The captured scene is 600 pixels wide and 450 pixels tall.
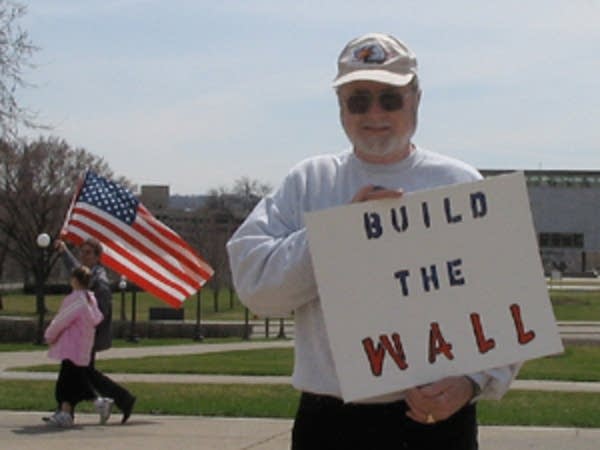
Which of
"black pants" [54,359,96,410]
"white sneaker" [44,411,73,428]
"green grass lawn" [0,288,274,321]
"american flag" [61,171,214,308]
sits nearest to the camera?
"white sneaker" [44,411,73,428]

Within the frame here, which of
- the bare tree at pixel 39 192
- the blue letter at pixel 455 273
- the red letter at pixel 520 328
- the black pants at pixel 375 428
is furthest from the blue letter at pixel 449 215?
the bare tree at pixel 39 192

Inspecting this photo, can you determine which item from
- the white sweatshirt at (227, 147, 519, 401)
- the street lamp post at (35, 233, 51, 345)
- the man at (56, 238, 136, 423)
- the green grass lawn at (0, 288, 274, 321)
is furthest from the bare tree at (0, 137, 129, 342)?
the white sweatshirt at (227, 147, 519, 401)

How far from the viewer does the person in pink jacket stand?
11172 millimetres

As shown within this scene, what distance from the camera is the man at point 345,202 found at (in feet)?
11.7

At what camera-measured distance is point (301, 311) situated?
3691 mm

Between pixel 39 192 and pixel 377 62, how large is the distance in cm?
3613

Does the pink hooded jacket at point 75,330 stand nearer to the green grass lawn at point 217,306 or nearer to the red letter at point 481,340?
the red letter at point 481,340

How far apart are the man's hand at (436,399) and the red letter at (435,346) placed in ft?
0.22

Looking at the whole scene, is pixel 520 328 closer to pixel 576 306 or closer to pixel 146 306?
pixel 576 306

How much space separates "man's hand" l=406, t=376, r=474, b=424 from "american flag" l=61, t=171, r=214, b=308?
977 centimetres

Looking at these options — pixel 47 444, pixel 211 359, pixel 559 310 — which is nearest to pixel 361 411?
pixel 47 444

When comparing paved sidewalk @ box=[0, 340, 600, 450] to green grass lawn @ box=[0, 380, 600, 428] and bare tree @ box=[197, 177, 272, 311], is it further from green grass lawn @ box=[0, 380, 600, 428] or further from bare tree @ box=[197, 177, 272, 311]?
bare tree @ box=[197, 177, 272, 311]

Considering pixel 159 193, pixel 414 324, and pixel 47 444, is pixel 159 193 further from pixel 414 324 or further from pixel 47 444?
pixel 414 324

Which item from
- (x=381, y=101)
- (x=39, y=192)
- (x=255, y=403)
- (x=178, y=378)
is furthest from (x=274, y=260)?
(x=39, y=192)
